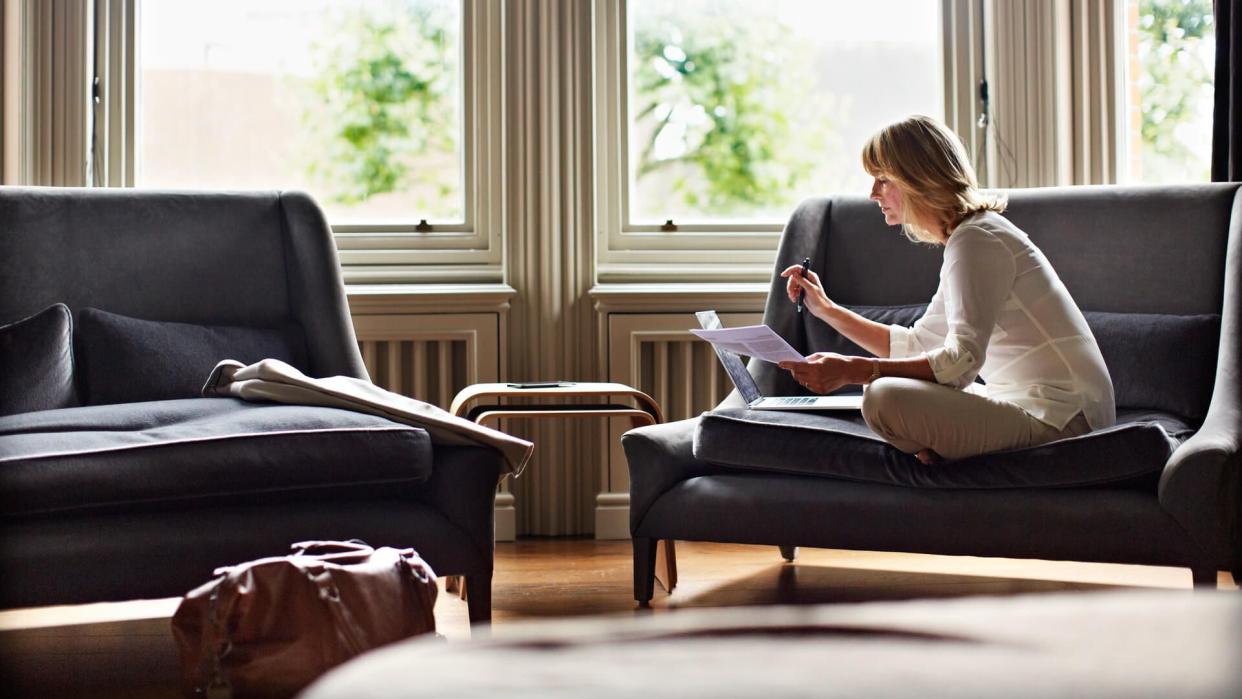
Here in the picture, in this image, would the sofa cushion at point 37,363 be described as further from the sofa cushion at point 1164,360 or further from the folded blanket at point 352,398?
the sofa cushion at point 1164,360

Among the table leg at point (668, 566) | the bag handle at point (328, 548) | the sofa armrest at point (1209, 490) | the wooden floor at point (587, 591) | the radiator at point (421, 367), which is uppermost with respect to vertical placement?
the radiator at point (421, 367)

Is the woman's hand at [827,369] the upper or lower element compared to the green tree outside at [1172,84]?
lower

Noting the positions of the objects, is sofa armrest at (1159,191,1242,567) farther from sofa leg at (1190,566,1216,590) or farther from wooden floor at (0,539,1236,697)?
wooden floor at (0,539,1236,697)

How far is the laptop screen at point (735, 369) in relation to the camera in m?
2.51

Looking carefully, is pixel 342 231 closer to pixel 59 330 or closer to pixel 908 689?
pixel 59 330

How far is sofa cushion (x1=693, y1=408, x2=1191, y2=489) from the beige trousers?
31 mm

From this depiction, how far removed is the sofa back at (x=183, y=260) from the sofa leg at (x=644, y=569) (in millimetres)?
790

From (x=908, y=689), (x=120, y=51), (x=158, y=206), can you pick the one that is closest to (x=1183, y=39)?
(x=158, y=206)

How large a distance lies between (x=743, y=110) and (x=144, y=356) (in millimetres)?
1930

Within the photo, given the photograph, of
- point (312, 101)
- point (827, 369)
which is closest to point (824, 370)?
point (827, 369)

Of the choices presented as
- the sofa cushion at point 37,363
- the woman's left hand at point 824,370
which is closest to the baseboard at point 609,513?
the woman's left hand at point 824,370

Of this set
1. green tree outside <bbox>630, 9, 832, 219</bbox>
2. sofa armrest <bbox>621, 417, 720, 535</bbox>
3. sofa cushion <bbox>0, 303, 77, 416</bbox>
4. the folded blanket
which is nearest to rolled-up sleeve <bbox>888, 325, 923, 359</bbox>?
sofa armrest <bbox>621, 417, 720, 535</bbox>

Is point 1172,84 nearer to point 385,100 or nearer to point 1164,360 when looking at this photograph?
point 1164,360

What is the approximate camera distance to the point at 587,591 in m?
2.76
